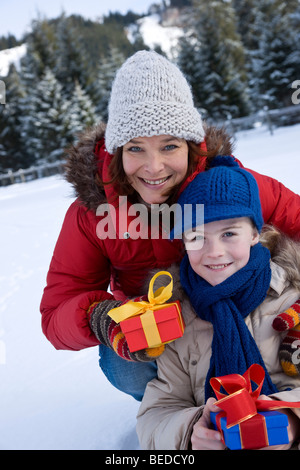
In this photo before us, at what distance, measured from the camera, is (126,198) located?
168 cm

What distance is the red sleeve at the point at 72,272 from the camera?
1.68 m

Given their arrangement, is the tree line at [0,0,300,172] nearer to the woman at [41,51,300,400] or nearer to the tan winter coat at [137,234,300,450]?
the woman at [41,51,300,400]

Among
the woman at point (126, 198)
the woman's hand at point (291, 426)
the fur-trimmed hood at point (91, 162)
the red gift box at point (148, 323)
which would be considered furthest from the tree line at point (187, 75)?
the woman's hand at point (291, 426)

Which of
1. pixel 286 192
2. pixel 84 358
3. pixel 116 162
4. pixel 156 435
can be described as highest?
pixel 116 162

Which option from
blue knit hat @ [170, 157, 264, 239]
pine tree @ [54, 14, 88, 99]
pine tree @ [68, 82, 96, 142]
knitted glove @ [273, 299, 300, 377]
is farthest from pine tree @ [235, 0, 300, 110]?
knitted glove @ [273, 299, 300, 377]

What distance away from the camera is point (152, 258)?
178 cm

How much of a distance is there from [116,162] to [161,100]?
0.99 feet

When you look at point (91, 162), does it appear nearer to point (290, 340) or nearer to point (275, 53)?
point (290, 340)

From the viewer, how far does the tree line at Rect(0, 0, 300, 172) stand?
616 inches
